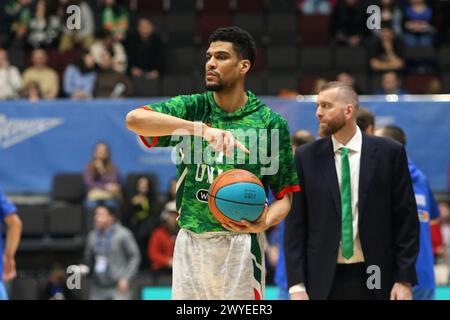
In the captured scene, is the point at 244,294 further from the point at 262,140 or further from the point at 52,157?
the point at 52,157

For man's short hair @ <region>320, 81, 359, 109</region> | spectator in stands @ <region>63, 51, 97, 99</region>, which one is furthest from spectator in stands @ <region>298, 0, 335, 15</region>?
man's short hair @ <region>320, 81, 359, 109</region>

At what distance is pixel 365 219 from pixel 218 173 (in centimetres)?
126

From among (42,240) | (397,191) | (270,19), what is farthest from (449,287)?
(270,19)

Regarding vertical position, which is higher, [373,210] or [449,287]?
[373,210]

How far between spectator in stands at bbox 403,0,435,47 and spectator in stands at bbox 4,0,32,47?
6164 mm

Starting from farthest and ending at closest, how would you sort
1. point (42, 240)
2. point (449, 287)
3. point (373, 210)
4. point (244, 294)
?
1. point (42, 240)
2. point (449, 287)
3. point (373, 210)
4. point (244, 294)

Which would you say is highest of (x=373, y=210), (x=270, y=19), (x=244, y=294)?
(x=270, y=19)

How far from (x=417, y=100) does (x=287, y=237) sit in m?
6.94

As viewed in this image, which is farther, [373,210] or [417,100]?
[417,100]

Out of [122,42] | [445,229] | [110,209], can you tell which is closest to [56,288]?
[110,209]

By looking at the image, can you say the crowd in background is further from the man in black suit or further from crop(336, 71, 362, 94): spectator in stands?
the man in black suit

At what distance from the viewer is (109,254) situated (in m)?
11.1

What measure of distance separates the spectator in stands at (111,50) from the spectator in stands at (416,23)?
4.60 meters

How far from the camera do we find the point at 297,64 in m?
14.7
